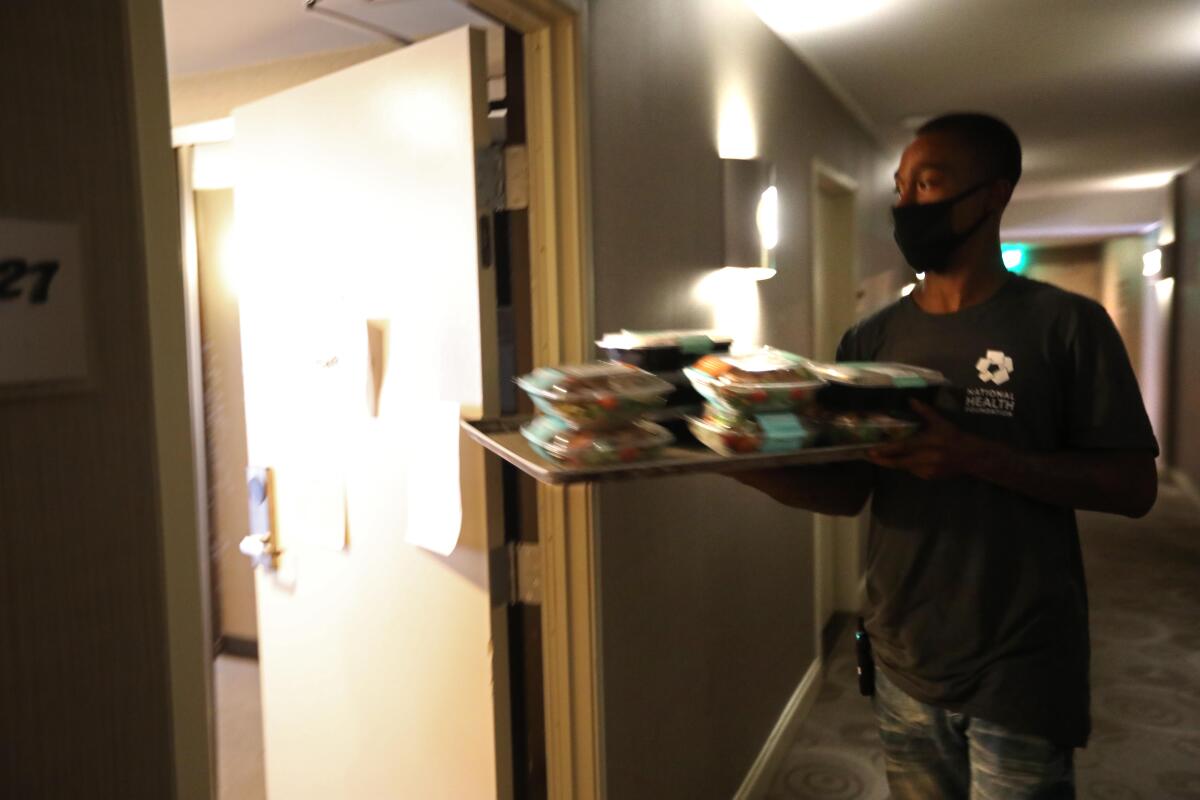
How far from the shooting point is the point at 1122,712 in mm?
3152

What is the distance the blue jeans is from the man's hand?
471mm

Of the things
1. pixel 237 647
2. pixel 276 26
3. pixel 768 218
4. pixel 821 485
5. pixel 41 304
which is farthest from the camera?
pixel 237 647

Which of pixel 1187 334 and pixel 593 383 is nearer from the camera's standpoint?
pixel 593 383

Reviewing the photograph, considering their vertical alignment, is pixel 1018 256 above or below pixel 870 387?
above

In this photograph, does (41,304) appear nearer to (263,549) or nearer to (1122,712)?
(263,549)

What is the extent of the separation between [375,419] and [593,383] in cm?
84

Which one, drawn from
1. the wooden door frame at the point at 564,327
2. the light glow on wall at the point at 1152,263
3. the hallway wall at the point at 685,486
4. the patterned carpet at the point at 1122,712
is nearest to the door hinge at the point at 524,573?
the wooden door frame at the point at 564,327

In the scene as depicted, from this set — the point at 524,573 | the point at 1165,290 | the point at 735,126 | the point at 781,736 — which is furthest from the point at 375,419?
the point at 1165,290

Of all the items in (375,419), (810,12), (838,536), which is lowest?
(838,536)

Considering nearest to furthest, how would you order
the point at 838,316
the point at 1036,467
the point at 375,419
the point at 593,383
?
the point at 593,383 → the point at 1036,467 → the point at 375,419 → the point at 838,316

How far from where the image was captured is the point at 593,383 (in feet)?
3.60

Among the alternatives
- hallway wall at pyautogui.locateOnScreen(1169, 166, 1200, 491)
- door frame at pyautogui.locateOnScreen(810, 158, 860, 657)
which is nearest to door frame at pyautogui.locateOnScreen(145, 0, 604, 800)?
door frame at pyautogui.locateOnScreen(810, 158, 860, 657)

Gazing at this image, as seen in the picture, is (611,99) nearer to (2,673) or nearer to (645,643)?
(645,643)

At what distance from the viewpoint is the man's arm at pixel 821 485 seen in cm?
143
